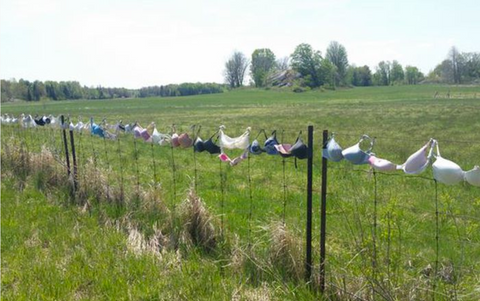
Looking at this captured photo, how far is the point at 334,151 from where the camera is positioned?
3484 mm

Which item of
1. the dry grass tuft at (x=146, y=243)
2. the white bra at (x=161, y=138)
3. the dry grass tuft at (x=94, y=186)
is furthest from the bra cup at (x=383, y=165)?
the dry grass tuft at (x=94, y=186)

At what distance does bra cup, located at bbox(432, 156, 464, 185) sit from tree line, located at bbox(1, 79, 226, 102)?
369 ft

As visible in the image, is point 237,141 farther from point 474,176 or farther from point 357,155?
point 474,176

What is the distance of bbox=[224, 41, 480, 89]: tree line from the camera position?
328ft

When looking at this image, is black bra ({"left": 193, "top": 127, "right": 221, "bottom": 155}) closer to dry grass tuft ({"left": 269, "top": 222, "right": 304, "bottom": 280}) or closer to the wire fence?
the wire fence

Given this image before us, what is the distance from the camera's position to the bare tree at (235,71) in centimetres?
13250

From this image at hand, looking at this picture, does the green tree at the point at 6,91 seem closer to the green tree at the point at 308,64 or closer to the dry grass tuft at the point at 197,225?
the green tree at the point at 308,64

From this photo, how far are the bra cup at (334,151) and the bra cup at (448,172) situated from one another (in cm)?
84

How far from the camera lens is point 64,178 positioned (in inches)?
276

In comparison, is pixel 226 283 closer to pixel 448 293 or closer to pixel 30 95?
pixel 448 293

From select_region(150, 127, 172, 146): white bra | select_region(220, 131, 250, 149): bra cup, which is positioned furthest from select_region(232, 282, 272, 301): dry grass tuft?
select_region(150, 127, 172, 146): white bra

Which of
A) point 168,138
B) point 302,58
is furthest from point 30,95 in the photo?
point 168,138

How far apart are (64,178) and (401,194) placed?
624 centimetres

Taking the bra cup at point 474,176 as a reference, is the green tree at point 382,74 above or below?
above
